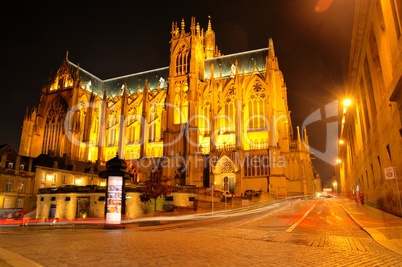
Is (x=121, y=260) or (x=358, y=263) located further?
(x=121, y=260)

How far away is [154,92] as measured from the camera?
64312mm

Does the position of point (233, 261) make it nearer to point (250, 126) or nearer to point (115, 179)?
point (115, 179)

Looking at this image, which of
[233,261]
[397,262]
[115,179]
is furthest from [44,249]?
[115,179]

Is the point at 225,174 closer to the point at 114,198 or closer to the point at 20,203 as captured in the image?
the point at 20,203

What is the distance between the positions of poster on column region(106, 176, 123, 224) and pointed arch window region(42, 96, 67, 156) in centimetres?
4755

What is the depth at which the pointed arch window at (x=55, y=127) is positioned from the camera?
62031mm

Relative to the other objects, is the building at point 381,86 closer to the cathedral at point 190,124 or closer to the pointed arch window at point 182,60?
the cathedral at point 190,124

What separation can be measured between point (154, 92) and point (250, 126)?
22689 millimetres

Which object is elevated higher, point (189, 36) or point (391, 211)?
point (189, 36)

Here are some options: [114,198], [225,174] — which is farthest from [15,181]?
[114,198]

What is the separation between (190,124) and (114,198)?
34359mm

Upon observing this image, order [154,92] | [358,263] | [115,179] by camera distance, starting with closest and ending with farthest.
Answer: [358,263], [115,179], [154,92]

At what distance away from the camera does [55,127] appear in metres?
63.4

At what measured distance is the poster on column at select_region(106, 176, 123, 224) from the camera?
59.2 feet
